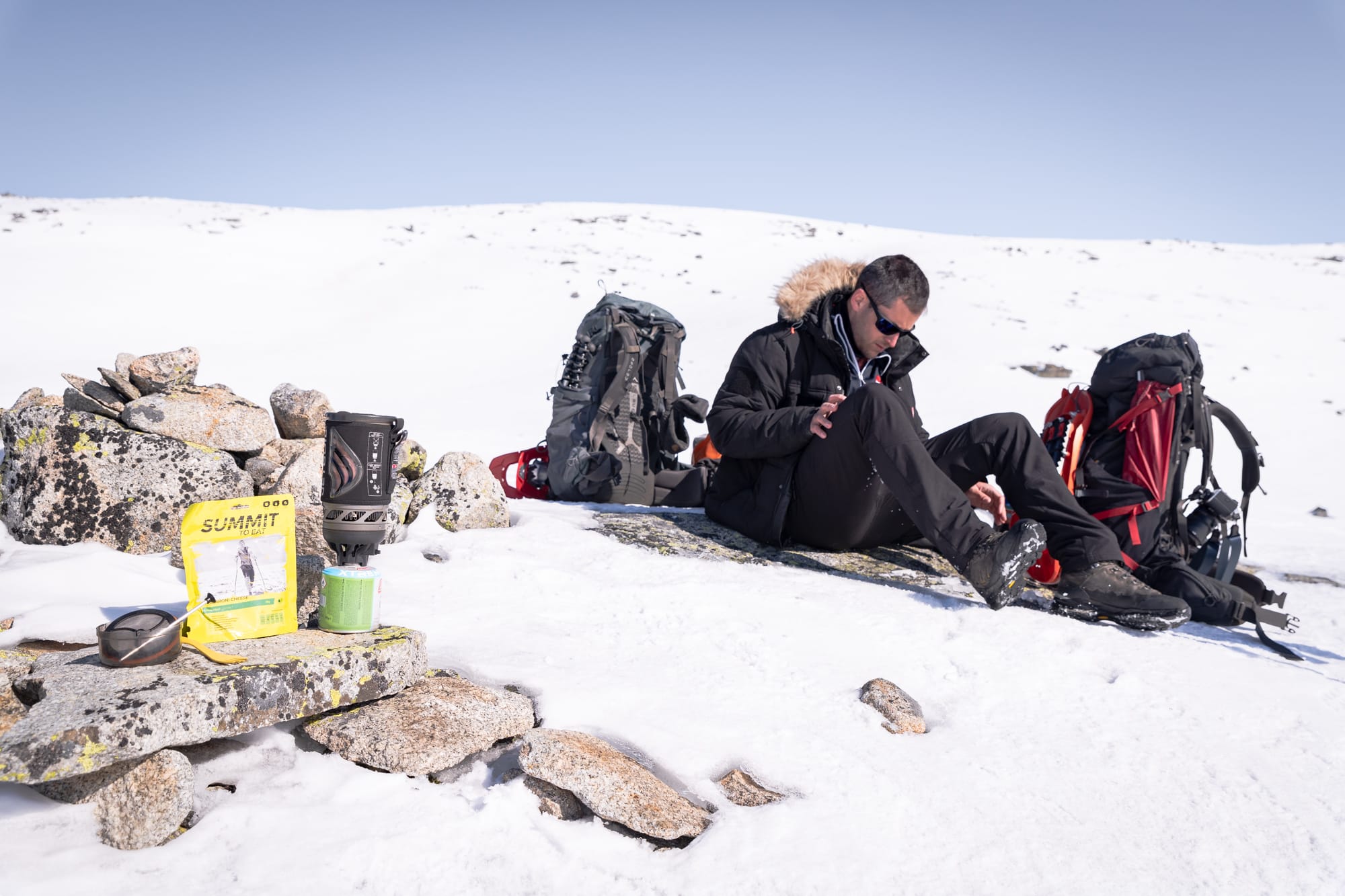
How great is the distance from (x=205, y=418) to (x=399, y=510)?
93 cm

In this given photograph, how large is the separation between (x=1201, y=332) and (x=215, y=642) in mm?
19781

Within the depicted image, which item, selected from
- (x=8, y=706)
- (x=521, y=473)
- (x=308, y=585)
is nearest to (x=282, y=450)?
(x=308, y=585)

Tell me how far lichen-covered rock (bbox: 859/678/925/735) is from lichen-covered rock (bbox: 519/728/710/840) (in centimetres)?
A: 73

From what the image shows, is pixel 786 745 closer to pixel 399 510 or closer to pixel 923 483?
pixel 923 483

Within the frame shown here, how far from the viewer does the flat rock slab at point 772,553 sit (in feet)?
13.2

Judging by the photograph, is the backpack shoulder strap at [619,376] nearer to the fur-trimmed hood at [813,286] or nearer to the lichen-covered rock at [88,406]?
the fur-trimmed hood at [813,286]

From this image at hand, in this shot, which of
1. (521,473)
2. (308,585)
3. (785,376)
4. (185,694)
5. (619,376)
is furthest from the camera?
(521,473)

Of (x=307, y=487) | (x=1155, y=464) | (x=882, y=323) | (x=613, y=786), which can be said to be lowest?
(x=613, y=786)

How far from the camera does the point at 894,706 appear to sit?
8.64ft

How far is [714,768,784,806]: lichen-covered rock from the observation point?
2.19m

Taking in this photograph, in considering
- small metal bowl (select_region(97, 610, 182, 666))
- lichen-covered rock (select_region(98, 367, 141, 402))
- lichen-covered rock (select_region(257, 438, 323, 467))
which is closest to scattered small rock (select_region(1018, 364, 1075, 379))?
lichen-covered rock (select_region(257, 438, 323, 467))

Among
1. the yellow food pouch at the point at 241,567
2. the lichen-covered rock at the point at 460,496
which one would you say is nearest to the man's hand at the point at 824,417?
the lichen-covered rock at the point at 460,496

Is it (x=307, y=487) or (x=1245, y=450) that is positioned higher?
(x=1245, y=450)

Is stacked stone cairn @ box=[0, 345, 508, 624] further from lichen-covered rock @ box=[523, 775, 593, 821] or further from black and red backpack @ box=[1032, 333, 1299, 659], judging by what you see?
black and red backpack @ box=[1032, 333, 1299, 659]
